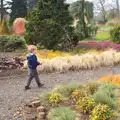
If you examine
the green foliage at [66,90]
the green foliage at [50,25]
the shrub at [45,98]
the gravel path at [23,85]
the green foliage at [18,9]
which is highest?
the green foliage at [18,9]

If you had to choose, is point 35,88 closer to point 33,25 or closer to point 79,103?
point 79,103

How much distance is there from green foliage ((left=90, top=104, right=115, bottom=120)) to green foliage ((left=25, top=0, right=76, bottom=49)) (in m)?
11.9

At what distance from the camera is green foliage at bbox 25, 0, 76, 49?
710 inches

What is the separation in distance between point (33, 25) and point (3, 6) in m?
30.0

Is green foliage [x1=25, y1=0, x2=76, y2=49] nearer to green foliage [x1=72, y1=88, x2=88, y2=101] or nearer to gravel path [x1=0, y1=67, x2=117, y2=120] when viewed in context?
gravel path [x1=0, y1=67, x2=117, y2=120]

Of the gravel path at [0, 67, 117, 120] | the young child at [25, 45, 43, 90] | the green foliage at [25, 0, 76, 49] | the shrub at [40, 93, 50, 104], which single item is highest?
the green foliage at [25, 0, 76, 49]

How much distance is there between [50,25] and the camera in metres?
17.8

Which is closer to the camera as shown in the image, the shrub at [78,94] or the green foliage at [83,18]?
the shrub at [78,94]

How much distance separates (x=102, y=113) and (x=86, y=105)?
670mm

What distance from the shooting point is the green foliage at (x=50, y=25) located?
59.2 ft

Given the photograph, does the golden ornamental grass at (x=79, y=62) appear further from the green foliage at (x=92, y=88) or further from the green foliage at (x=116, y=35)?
the green foliage at (x=116, y=35)

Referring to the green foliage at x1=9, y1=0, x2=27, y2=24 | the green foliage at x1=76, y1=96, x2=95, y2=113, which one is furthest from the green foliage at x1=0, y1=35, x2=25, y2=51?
the green foliage at x1=9, y1=0, x2=27, y2=24

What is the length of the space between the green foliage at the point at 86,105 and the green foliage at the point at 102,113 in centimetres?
43

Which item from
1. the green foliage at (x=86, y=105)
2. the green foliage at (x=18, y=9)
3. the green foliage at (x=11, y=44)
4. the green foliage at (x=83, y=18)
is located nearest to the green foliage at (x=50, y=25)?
the green foliage at (x=11, y=44)
